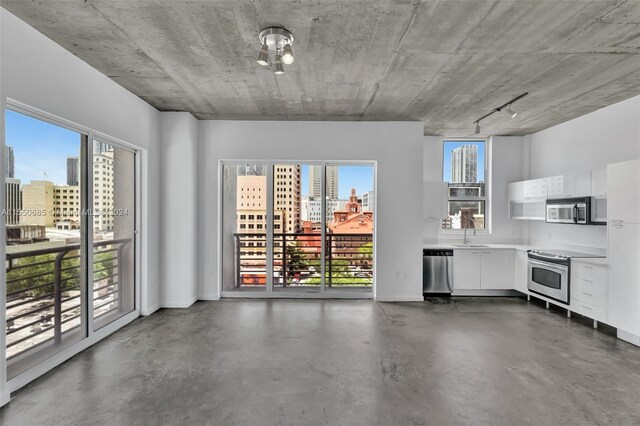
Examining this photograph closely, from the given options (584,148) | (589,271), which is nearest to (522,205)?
(584,148)

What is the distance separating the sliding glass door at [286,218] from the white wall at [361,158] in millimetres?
201

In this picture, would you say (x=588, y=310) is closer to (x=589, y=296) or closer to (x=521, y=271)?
(x=589, y=296)

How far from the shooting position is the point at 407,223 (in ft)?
16.8

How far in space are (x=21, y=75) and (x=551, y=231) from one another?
7205mm

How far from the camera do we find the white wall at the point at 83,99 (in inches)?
94.1

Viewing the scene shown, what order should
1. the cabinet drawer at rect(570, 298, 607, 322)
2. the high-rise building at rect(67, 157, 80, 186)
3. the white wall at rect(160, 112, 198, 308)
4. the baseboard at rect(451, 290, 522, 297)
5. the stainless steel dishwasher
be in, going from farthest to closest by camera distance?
the baseboard at rect(451, 290, 522, 297) < the stainless steel dishwasher < the white wall at rect(160, 112, 198, 308) < the cabinet drawer at rect(570, 298, 607, 322) < the high-rise building at rect(67, 157, 80, 186)

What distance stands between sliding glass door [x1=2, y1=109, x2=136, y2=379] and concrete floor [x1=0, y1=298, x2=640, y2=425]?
0.36m

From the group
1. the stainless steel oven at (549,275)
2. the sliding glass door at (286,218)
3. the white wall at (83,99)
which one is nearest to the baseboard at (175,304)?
the white wall at (83,99)

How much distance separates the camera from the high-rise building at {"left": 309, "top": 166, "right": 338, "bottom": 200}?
5.20 metres

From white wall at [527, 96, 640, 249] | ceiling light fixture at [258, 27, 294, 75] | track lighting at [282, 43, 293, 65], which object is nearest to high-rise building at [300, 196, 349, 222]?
ceiling light fixture at [258, 27, 294, 75]

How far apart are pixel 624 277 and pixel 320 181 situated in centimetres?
407

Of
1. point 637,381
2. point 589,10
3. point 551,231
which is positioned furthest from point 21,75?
point 551,231

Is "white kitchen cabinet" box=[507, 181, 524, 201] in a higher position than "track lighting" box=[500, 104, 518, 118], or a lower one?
lower

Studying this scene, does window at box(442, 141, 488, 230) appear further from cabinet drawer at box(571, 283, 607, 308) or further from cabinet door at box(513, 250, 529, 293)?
cabinet drawer at box(571, 283, 607, 308)
